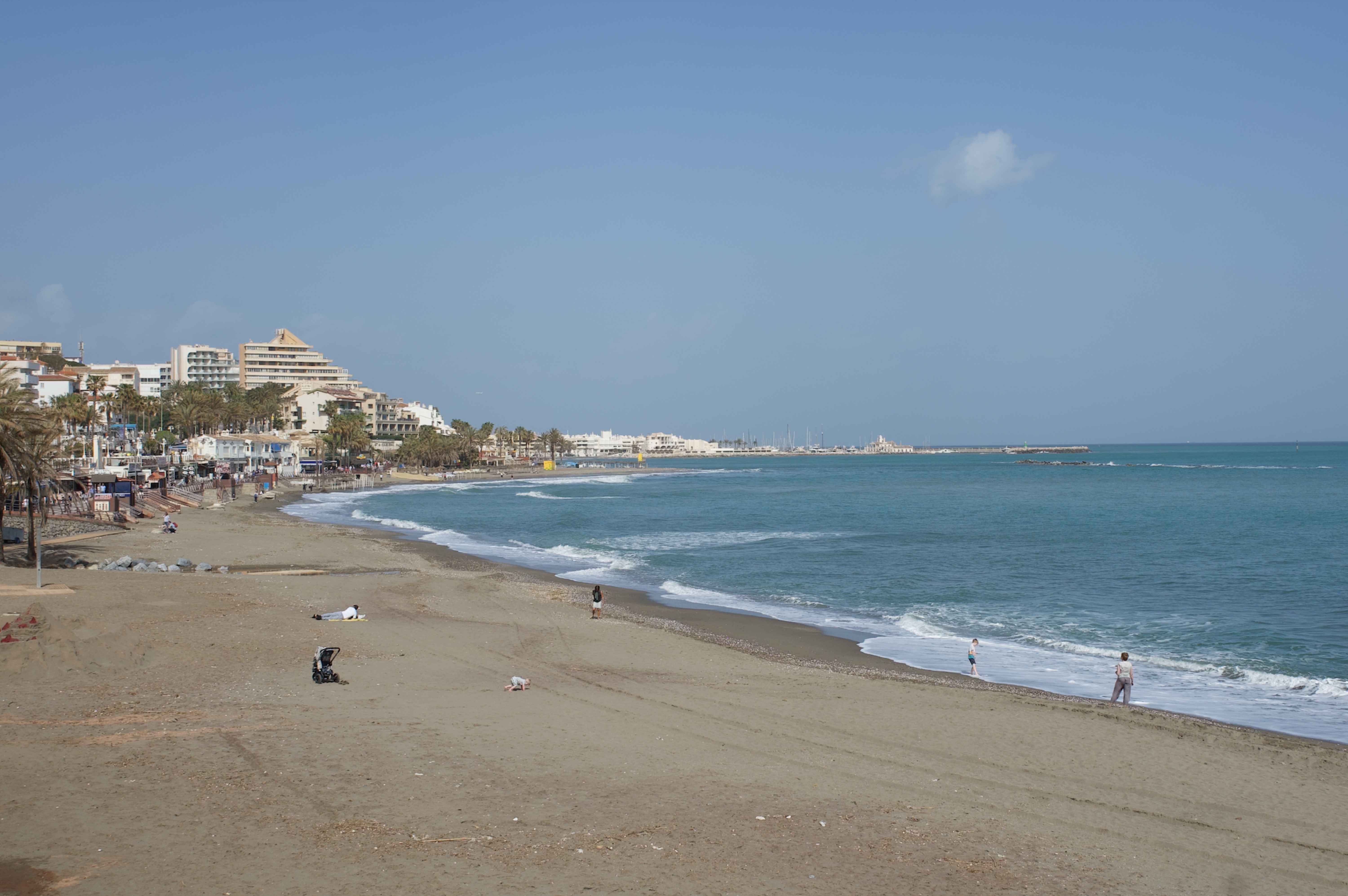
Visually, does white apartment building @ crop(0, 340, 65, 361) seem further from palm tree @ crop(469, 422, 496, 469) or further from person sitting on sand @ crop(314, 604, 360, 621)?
person sitting on sand @ crop(314, 604, 360, 621)

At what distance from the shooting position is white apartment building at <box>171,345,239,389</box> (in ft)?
569

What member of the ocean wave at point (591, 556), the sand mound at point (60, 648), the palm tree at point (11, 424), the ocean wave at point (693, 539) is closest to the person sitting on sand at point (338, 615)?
the sand mound at point (60, 648)

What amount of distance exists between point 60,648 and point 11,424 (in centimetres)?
1213

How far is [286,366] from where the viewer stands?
175500 millimetres

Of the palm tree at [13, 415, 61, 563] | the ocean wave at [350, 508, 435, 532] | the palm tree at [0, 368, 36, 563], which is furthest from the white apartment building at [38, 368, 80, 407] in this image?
the palm tree at [0, 368, 36, 563]

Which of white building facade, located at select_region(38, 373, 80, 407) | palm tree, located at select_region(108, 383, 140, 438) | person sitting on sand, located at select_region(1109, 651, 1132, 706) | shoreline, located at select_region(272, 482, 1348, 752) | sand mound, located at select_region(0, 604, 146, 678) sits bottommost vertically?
shoreline, located at select_region(272, 482, 1348, 752)

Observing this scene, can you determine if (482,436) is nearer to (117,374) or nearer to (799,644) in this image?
(117,374)

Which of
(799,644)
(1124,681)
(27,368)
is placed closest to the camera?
(1124,681)

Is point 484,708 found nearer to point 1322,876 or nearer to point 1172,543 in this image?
point 1322,876

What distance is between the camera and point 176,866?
24.3 ft

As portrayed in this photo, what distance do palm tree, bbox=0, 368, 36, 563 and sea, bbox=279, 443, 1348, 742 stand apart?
17.4 metres

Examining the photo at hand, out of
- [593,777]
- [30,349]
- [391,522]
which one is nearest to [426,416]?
[30,349]

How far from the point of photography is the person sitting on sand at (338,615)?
20797mm

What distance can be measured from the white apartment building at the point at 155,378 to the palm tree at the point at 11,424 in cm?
12794
